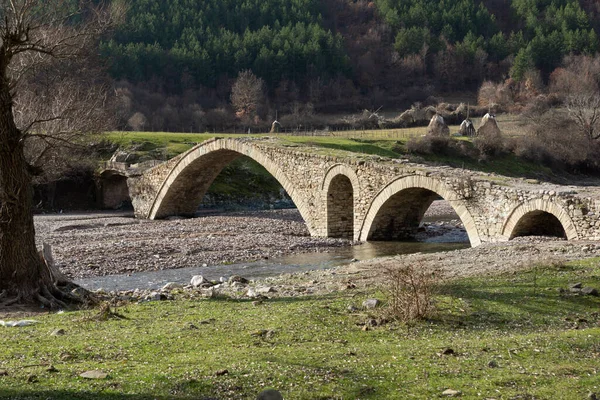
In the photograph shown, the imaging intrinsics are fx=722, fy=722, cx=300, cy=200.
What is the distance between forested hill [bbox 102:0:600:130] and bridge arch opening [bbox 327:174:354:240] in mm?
57775

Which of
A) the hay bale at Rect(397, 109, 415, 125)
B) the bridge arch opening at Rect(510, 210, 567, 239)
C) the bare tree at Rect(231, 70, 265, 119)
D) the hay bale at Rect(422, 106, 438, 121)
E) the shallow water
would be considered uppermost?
the bare tree at Rect(231, 70, 265, 119)

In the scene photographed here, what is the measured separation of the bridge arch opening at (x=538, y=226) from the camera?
21.5 m

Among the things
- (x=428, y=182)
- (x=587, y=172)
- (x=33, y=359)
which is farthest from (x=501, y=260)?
(x=587, y=172)

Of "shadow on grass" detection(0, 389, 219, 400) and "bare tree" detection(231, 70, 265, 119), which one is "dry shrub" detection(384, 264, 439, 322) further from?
"bare tree" detection(231, 70, 265, 119)

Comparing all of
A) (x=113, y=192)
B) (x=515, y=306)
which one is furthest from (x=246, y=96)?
(x=515, y=306)

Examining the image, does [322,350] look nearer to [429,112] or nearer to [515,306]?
[515,306]

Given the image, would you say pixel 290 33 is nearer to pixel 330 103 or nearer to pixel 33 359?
pixel 330 103

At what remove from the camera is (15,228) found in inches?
551

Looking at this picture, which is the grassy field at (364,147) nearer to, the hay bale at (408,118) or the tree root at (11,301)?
the hay bale at (408,118)

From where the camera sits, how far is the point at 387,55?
11650 cm

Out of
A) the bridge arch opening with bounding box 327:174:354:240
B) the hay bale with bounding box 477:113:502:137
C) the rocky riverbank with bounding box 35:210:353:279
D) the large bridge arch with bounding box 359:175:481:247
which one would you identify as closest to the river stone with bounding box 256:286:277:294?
the rocky riverbank with bounding box 35:210:353:279

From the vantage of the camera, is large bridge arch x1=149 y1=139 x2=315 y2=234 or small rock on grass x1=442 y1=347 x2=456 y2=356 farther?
large bridge arch x1=149 y1=139 x2=315 y2=234

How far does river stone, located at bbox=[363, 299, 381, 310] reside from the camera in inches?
464

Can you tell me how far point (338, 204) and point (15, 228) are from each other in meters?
19.2
